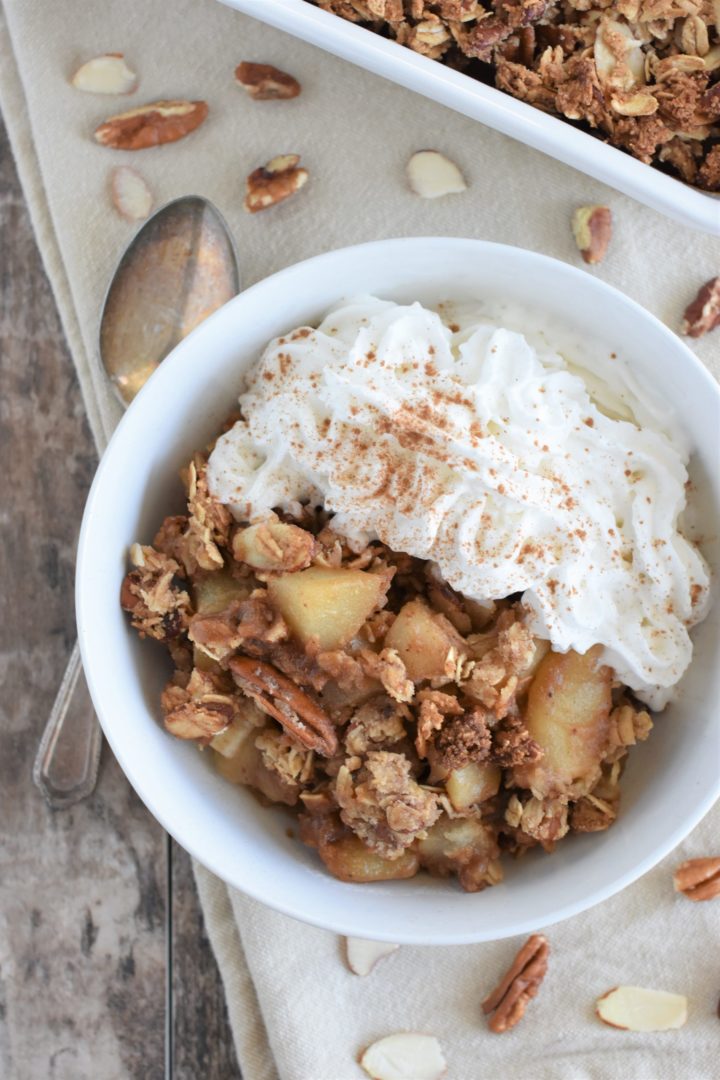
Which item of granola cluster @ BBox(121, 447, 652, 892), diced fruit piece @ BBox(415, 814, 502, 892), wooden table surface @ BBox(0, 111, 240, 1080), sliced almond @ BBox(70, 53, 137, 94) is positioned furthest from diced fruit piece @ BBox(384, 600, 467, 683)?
sliced almond @ BBox(70, 53, 137, 94)

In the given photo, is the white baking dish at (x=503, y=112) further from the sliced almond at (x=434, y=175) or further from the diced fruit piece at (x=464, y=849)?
the diced fruit piece at (x=464, y=849)

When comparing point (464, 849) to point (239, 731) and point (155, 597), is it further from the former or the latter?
point (155, 597)

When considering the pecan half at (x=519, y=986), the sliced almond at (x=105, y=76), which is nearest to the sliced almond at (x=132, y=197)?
the sliced almond at (x=105, y=76)

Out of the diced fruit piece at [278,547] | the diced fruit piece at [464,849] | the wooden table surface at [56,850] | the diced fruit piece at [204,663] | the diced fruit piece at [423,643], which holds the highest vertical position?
the diced fruit piece at [278,547]

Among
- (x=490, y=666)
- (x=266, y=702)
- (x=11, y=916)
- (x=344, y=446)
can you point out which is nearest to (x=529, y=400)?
(x=344, y=446)

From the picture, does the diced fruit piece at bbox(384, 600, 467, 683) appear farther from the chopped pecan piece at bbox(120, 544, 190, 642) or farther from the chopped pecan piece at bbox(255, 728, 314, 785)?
the chopped pecan piece at bbox(120, 544, 190, 642)

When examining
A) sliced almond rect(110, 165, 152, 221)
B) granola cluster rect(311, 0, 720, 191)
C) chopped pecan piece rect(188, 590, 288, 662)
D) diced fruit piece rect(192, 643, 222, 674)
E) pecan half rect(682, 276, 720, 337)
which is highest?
granola cluster rect(311, 0, 720, 191)

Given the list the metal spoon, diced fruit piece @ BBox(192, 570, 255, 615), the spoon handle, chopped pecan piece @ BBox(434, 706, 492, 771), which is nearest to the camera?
chopped pecan piece @ BBox(434, 706, 492, 771)
